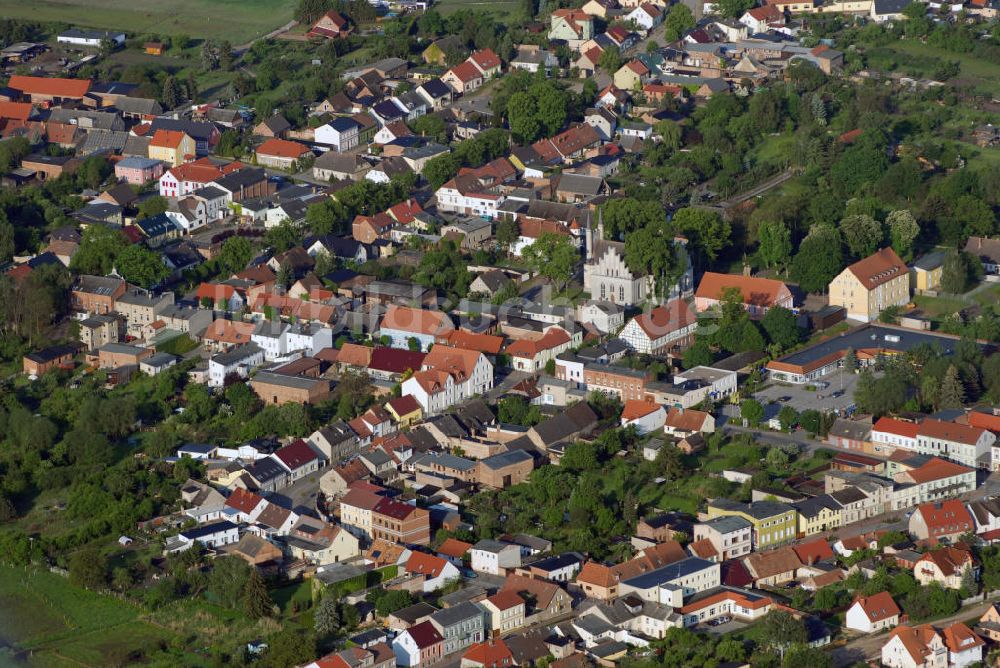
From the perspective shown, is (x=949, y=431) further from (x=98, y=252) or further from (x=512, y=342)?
(x=98, y=252)

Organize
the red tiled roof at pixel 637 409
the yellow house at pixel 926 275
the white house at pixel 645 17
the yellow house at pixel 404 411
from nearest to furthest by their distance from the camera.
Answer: the red tiled roof at pixel 637 409
the yellow house at pixel 404 411
the yellow house at pixel 926 275
the white house at pixel 645 17

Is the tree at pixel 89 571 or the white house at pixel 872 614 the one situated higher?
the white house at pixel 872 614

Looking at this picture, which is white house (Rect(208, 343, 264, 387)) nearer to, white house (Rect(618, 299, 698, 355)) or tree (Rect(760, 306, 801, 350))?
white house (Rect(618, 299, 698, 355))

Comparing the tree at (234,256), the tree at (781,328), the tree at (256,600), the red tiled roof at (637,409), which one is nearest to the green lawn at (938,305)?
the tree at (781,328)

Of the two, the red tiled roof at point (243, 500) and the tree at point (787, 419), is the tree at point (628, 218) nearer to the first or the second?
the tree at point (787, 419)

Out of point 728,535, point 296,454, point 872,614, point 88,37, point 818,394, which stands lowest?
point 88,37

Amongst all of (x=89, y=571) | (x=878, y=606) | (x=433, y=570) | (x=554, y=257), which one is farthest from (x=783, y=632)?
(x=554, y=257)

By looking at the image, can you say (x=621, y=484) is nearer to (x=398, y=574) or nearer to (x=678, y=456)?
Answer: (x=678, y=456)
